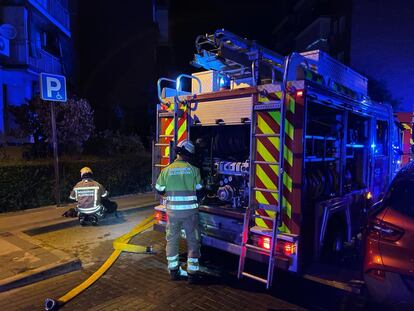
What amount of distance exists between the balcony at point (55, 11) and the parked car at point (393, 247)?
47.9 feet

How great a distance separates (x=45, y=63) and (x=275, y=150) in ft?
46.3

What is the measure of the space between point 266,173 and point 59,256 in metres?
3.19

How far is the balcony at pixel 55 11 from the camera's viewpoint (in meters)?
14.1

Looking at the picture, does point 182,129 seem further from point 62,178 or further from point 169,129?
point 62,178

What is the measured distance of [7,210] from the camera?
24.8 feet

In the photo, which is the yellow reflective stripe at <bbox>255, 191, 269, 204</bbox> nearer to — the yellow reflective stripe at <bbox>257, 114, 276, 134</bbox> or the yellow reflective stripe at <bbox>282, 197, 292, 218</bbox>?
the yellow reflective stripe at <bbox>282, 197, 292, 218</bbox>

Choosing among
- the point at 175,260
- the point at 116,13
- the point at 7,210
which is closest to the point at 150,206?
the point at 7,210

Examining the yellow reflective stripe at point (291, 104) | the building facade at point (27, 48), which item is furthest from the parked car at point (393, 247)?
the building facade at point (27, 48)

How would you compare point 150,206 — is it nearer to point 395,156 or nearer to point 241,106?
point 241,106

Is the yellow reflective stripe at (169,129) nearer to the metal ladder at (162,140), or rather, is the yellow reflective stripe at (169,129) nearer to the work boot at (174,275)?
the metal ladder at (162,140)

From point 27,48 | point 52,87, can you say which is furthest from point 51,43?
point 52,87

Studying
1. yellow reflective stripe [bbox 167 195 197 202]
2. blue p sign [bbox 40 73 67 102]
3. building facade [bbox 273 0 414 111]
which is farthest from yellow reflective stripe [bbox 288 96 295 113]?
building facade [bbox 273 0 414 111]

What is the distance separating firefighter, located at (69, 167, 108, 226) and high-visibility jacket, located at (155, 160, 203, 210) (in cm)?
270

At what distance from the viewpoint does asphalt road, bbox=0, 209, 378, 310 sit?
148 inches
